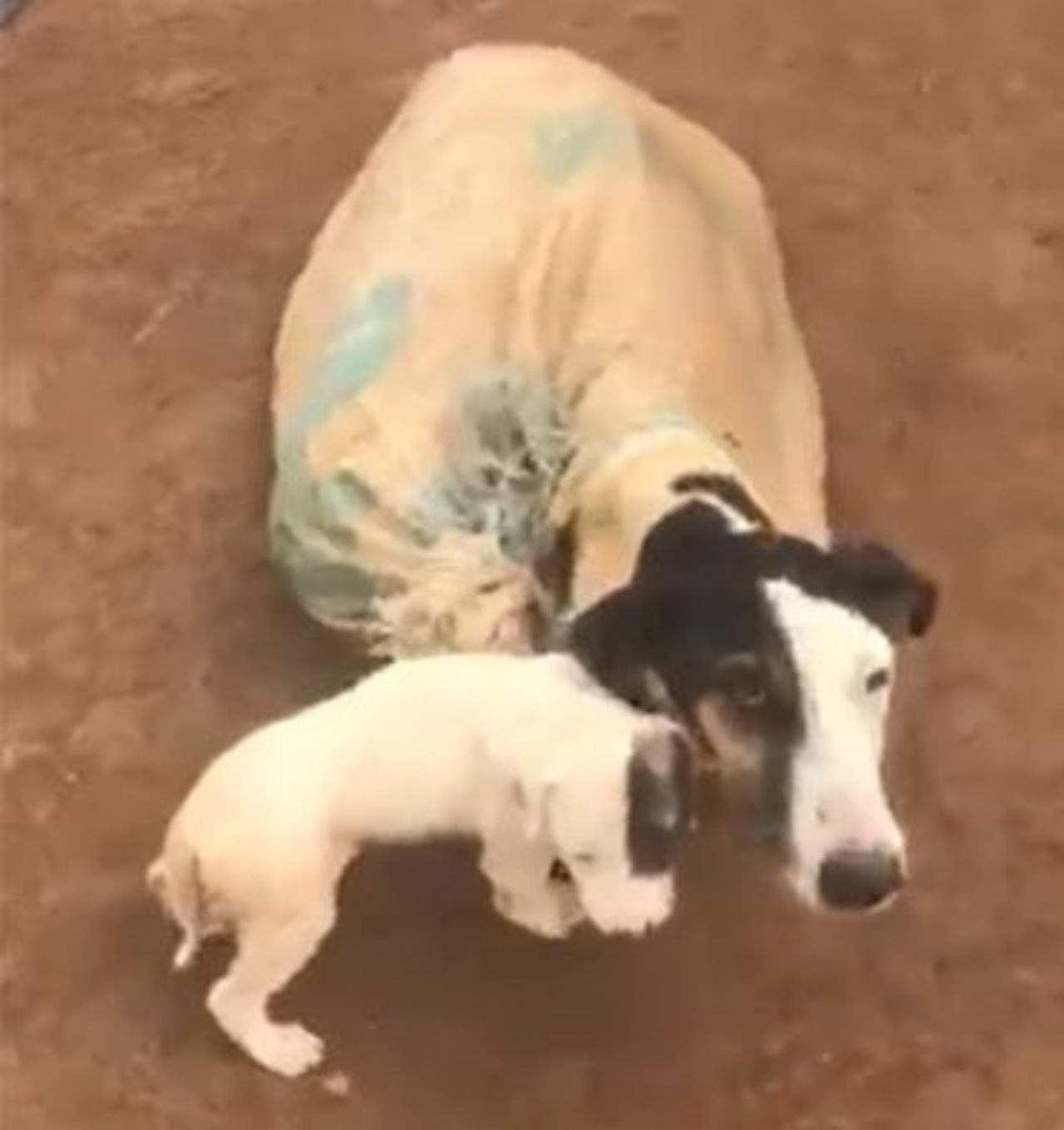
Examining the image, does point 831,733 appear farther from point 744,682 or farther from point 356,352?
point 356,352

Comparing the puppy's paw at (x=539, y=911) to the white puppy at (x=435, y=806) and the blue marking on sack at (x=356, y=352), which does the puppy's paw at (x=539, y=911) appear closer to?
the white puppy at (x=435, y=806)

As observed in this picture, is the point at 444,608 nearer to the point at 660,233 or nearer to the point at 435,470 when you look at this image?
the point at 435,470

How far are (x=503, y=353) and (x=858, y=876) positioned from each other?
38 cm

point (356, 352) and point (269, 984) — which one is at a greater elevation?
point (356, 352)

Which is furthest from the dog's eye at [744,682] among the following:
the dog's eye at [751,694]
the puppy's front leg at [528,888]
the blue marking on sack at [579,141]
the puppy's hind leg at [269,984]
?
the blue marking on sack at [579,141]

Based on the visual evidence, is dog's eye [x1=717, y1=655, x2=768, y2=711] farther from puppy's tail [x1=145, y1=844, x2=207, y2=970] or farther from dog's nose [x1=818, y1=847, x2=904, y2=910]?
puppy's tail [x1=145, y1=844, x2=207, y2=970]

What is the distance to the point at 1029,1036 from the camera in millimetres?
1584

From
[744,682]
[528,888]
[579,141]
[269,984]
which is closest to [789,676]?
[744,682]

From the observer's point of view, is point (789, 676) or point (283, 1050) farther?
point (283, 1050)

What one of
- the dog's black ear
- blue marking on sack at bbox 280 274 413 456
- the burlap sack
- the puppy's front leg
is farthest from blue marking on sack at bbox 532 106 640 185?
the puppy's front leg

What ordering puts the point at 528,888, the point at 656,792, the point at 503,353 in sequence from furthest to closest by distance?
the point at 503,353 → the point at 528,888 → the point at 656,792

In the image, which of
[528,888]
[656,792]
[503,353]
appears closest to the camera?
[656,792]

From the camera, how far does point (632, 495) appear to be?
5.11ft

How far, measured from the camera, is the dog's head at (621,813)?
137 cm
